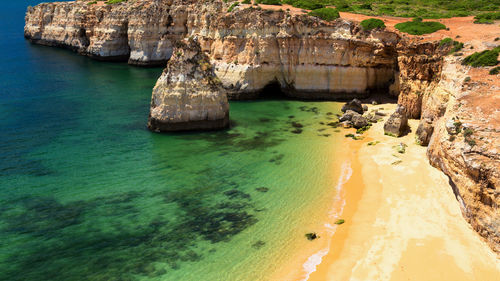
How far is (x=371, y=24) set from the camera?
136ft

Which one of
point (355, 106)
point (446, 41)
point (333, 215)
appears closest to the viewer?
point (333, 215)

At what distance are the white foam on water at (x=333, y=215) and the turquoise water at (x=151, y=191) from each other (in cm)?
78

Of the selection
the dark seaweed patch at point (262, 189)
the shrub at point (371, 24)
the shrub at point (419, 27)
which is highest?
the shrub at point (371, 24)

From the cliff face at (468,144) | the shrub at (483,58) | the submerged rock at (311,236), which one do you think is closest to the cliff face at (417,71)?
the cliff face at (468,144)

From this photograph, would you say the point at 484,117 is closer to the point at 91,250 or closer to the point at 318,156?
the point at 318,156

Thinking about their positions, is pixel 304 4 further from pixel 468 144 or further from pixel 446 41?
pixel 468 144

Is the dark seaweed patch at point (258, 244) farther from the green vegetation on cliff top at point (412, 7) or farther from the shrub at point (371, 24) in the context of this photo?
the green vegetation on cliff top at point (412, 7)

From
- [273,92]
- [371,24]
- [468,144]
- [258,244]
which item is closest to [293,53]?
[273,92]

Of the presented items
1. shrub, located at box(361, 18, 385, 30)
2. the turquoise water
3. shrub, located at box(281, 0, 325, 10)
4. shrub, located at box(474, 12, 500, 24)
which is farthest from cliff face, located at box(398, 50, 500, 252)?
shrub, located at box(281, 0, 325, 10)

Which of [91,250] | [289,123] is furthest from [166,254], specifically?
[289,123]

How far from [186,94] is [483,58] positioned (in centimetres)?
2417

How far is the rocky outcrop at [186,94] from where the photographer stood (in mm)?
34031

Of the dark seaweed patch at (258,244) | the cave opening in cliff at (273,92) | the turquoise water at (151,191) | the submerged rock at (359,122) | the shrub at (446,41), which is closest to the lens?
the turquoise water at (151,191)

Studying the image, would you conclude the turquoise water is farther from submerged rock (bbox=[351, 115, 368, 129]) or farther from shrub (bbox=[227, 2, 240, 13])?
shrub (bbox=[227, 2, 240, 13])
